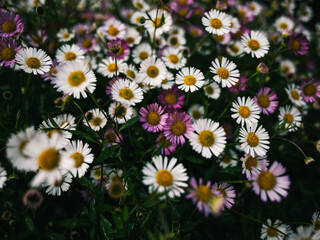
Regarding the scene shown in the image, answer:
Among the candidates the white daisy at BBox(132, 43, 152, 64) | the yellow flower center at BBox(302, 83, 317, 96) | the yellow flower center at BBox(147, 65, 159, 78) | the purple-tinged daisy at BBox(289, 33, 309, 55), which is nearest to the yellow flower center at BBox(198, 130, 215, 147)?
the yellow flower center at BBox(147, 65, 159, 78)

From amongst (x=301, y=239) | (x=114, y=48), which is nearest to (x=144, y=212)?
(x=301, y=239)

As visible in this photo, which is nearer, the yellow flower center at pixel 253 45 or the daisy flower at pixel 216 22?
the daisy flower at pixel 216 22

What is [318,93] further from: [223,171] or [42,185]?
[42,185]

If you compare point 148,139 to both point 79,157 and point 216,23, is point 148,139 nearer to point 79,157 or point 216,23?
point 79,157

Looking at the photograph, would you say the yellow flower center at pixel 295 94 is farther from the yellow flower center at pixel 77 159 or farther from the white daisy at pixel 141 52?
the yellow flower center at pixel 77 159

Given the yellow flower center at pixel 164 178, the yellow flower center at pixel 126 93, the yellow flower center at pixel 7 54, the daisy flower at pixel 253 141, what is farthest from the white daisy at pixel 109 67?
the daisy flower at pixel 253 141

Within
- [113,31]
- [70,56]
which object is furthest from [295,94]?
[70,56]
